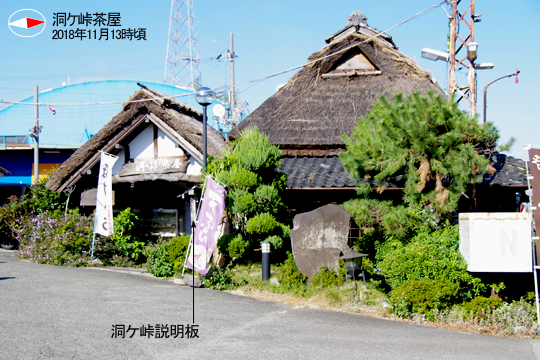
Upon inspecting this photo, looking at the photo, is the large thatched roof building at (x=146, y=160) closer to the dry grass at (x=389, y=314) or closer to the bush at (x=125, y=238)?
the bush at (x=125, y=238)

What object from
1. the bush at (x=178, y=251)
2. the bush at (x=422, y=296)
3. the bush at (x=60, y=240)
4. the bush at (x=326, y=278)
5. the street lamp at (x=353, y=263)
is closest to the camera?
the bush at (x=422, y=296)

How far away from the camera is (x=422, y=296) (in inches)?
299

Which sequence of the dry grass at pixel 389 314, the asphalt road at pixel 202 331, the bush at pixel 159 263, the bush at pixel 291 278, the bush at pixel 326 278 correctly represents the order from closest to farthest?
the asphalt road at pixel 202 331 < the dry grass at pixel 389 314 < the bush at pixel 326 278 < the bush at pixel 291 278 < the bush at pixel 159 263

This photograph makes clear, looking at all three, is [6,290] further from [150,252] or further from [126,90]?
[126,90]

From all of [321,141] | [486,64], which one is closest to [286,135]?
[321,141]

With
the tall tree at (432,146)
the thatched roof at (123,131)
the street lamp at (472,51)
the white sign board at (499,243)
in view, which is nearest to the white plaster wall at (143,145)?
the thatched roof at (123,131)

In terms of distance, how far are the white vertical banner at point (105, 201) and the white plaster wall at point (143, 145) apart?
1.70 meters

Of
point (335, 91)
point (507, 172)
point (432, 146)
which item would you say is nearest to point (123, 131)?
point (335, 91)

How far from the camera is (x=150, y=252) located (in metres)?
11.7

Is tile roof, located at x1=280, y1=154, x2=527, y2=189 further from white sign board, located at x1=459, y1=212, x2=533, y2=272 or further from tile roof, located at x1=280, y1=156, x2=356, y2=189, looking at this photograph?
white sign board, located at x1=459, y1=212, x2=533, y2=272

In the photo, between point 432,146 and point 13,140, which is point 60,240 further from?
point 13,140

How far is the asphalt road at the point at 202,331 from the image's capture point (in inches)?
228

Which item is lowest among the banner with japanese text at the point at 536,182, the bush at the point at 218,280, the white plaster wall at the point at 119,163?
the bush at the point at 218,280

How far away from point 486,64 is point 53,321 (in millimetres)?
12414
